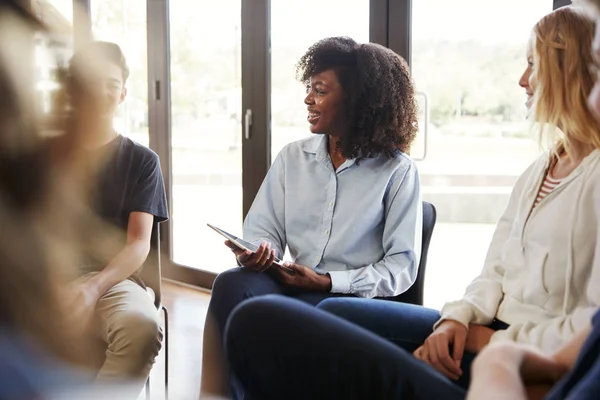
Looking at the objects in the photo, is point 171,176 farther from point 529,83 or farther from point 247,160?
point 529,83

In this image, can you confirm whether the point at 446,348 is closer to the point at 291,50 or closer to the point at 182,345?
the point at 182,345

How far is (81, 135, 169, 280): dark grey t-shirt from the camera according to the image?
6.15 feet

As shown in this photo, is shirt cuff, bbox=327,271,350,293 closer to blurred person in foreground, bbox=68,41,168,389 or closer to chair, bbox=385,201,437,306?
chair, bbox=385,201,437,306

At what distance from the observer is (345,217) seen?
1957 millimetres

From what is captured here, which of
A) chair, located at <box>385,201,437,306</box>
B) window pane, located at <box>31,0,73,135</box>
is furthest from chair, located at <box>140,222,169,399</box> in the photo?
window pane, located at <box>31,0,73,135</box>

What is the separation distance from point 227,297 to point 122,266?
303 millimetres

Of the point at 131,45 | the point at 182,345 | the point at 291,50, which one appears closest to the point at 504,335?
the point at 182,345

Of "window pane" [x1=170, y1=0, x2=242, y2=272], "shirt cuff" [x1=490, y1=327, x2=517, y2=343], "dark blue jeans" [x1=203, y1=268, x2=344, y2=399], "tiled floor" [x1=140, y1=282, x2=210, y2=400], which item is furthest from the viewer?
"window pane" [x1=170, y1=0, x2=242, y2=272]

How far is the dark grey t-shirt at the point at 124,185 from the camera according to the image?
187 cm

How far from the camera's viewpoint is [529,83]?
1505 millimetres

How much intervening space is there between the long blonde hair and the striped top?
0.08 m

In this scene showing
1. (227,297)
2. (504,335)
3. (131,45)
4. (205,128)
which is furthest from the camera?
(131,45)

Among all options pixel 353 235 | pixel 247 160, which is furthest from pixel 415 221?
pixel 247 160

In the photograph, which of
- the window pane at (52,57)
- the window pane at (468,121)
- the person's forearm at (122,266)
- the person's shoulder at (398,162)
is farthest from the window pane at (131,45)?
the window pane at (52,57)
